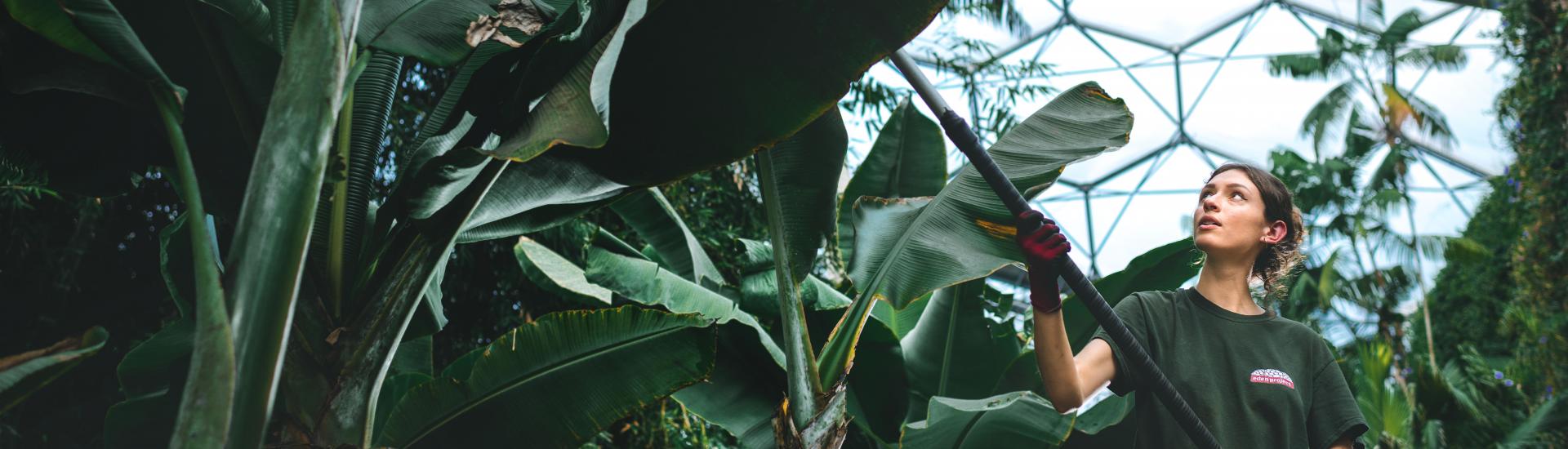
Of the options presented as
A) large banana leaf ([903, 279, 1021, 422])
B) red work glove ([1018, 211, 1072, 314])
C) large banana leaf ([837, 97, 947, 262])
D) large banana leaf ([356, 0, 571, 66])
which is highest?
large banana leaf ([356, 0, 571, 66])

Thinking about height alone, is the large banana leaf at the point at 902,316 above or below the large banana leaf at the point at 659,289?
below

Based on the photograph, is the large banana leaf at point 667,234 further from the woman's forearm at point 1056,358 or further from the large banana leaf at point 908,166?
the woman's forearm at point 1056,358

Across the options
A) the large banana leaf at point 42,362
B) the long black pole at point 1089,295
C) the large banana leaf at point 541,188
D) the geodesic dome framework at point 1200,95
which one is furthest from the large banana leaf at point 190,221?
the geodesic dome framework at point 1200,95

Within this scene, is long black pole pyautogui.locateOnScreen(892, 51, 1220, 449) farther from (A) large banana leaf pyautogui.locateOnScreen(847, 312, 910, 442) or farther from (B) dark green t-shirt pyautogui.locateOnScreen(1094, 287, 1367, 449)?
(A) large banana leaf pyautogui.locateOnScreen(847, 312, 910, 442)

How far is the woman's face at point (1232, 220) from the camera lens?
2.56m

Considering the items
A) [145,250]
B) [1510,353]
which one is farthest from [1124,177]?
[145,250]

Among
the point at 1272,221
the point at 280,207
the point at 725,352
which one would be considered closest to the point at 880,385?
the point at 725,352

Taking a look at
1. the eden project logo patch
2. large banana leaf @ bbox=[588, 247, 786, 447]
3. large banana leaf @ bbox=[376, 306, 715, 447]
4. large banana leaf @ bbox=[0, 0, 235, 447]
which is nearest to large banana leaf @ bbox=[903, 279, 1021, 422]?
large banana leaf @ bbox=[588, 247, 786, 447]

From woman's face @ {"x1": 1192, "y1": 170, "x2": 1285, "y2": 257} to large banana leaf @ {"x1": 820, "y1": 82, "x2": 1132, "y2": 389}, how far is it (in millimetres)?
457

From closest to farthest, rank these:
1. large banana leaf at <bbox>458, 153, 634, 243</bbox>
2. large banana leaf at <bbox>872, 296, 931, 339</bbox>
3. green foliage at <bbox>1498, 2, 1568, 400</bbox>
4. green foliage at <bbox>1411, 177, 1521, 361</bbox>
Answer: large banana leaf at <bbox>458, 153, 634, 243</bbox> → large banana leaf at <bbox>872, 296, 931, 339</bbox> → green foliage at <bbox>1498, 2, 1568, 400</bbox> → green foliage at <bbox>1411, 177, 1521, 361</bbox>

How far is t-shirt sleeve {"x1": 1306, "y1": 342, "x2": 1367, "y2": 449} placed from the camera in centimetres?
239

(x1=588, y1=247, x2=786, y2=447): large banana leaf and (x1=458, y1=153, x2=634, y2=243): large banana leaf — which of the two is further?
(x1=588, y1=247, x2=786, y2=447): large banana leaf

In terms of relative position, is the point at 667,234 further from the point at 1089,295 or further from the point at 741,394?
the point at 1089,295

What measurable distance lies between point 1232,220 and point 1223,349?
33 centimetres
